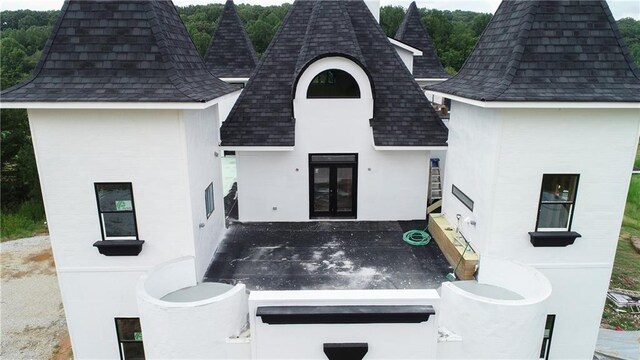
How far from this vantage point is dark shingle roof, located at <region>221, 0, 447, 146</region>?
11.6 metres

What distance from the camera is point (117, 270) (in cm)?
888

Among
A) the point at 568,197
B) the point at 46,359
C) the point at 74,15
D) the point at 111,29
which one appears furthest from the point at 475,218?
the point at 46,359

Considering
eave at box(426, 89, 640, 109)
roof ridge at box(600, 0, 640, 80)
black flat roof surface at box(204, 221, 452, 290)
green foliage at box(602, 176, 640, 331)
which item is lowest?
green foliage at box(602, 176, 640, 331)

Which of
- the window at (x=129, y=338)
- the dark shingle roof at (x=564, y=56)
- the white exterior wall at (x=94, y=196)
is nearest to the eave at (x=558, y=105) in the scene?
the dark shingle roof at (x=564, y=56)

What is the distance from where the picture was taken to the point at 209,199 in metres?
10.4

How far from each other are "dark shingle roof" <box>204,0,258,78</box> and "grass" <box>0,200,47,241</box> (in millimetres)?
16212

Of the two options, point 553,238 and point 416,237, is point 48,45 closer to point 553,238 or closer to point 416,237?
point 416,237

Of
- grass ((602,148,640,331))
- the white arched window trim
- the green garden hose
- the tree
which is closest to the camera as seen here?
the green garden hose

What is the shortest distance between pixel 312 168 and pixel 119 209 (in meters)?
5.51

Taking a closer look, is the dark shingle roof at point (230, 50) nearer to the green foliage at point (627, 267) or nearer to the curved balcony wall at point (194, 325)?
the curved balcony wall at point (194, 325)

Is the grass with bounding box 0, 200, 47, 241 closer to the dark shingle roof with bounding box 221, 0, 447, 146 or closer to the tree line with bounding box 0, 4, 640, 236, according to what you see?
the tree line with bounding box 0, 4, 640, 236

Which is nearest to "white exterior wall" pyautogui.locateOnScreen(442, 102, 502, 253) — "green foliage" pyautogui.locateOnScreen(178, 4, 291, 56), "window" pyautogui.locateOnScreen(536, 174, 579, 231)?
"window" pyautogui.locateOnScreen(536, 174, 579, 231)

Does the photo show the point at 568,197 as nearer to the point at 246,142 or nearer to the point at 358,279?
the point at 358,279

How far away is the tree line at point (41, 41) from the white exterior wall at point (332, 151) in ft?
72.4
